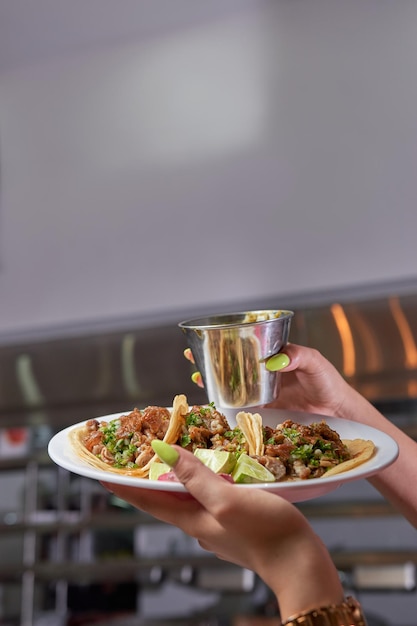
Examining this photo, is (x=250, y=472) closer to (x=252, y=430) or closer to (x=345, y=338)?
(x=252, y=430)

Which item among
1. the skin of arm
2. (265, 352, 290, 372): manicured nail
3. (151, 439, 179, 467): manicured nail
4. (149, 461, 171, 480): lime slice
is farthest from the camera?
the skin of arm

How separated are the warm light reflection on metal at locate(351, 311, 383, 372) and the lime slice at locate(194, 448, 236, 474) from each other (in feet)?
4.26

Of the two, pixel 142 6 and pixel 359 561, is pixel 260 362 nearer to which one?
pixel 359 561

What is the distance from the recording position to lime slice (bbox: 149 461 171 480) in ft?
2.16

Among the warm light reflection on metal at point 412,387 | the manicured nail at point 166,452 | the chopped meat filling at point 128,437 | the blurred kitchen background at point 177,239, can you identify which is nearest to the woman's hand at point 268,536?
the manicured nail at point 166,452

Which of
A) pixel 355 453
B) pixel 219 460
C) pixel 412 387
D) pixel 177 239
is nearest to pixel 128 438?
pixel 219 460

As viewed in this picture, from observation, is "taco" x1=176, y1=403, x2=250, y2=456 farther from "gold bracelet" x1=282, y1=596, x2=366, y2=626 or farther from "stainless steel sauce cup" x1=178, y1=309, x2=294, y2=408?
"gold bracelet" x1=282, y1=596, x2=366, y2=626

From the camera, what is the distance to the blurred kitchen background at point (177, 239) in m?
1.94

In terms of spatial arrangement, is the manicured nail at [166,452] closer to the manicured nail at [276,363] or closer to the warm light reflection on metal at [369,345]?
the manicured nail at [276,363]

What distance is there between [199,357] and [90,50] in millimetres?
1717

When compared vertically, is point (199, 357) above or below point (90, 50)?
below

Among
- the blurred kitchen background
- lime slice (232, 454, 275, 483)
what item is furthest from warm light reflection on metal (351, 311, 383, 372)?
lime slice (232, 454, 275, 483)

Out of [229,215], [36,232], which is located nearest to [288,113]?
[229,215]

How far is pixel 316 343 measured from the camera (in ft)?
6.22
